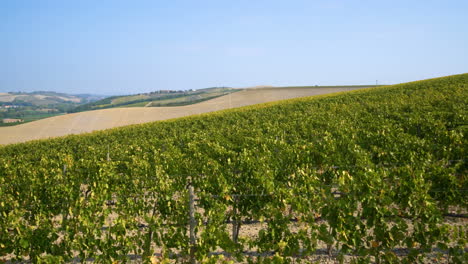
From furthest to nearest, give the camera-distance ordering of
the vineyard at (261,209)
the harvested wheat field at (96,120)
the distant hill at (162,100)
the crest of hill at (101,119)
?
the distant hill at (162,100), the harvested wheat field at (96,120), the crest of hill at (101,119), the vineyard at (261,209)

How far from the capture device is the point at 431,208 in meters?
4.84

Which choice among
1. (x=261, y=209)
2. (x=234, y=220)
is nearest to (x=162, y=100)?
(x=234, y=220)

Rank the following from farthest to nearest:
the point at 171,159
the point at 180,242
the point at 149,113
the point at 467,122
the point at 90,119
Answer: the point at 149,113
the point at 90,119
the point at 467,122
the point at 171,159
the point at 180,242

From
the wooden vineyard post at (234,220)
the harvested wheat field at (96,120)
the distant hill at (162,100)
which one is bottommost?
the wooden vineyard post at (234,220)

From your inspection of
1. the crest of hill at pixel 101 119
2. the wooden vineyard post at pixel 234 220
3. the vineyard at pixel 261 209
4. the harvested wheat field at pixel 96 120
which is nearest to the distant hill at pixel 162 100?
the harvested wheat field at pixel 96 120

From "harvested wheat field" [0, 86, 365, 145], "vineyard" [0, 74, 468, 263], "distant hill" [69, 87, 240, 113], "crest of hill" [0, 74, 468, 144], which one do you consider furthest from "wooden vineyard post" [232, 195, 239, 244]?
"distant hill" [69, 87, 240, 113]

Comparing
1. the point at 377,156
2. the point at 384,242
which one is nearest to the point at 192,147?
the point at 377,156

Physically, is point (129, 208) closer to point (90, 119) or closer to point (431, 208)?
point (431, 208)

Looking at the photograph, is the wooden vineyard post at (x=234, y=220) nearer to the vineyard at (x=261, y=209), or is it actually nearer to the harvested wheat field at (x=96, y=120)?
the vineyard at (x=261, y=209)

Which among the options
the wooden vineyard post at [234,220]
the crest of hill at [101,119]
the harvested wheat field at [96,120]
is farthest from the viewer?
the harvested wheat field at [96,120]

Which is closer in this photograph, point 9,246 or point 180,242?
point 180,242

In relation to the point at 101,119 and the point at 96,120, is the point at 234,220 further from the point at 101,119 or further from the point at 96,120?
the point at 101,119

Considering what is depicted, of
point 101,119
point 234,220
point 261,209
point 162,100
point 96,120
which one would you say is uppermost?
point 162,100

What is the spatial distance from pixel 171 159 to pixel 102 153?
530 cm
